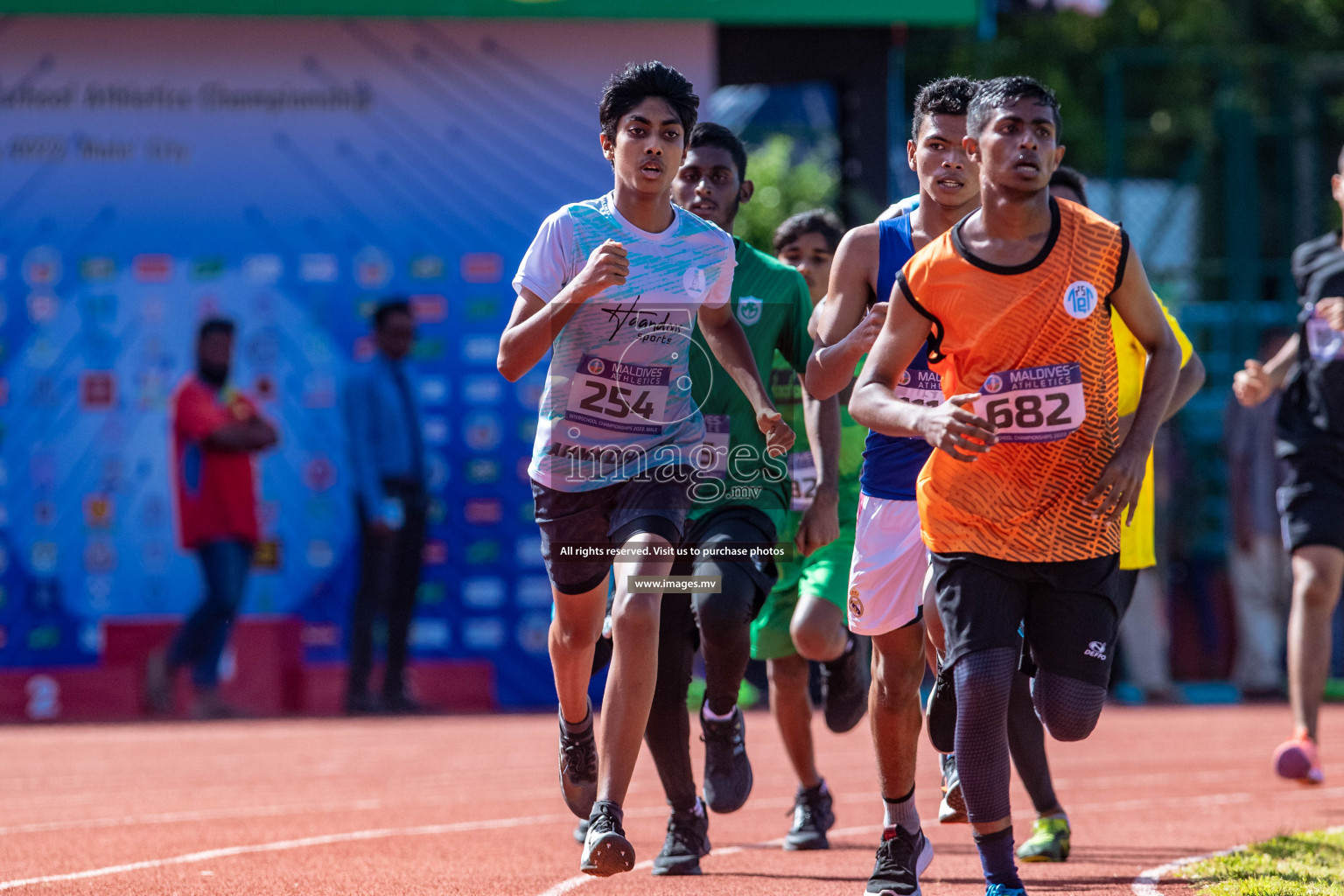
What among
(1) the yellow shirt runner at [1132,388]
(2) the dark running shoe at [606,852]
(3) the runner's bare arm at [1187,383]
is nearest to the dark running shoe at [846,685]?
(1) the yellow shirt runner at [1132,388]

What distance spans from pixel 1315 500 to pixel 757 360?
290 centimetres

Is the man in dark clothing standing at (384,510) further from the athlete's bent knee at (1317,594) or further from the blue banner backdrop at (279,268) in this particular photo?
the athlete's bent knee at (1317,594)

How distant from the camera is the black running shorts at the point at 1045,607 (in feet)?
14.5

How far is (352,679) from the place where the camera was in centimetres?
1296

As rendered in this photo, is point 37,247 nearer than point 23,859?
No

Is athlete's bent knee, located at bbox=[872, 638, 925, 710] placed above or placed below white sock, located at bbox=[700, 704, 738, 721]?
above

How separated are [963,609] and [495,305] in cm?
910

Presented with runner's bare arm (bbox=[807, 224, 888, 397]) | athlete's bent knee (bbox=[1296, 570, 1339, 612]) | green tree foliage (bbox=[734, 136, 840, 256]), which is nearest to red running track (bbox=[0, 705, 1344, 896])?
athlete's bent knee (bbox=[1296, 570, 1339, 612])

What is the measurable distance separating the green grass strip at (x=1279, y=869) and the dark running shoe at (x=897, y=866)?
32.9 inches

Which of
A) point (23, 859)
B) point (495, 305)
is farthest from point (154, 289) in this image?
point (23, 859)

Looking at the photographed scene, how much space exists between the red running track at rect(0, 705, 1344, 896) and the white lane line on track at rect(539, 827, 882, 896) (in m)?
0.02

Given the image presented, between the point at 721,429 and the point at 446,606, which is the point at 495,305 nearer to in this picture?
the point at 446,606

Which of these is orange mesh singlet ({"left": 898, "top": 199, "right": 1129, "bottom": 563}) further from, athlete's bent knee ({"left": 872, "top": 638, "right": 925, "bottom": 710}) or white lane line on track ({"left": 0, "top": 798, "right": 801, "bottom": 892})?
white lane line on track ({"left": 0, "top": 798, "right": 801, "bottom": 892})

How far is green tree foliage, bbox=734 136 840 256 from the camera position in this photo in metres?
29.6
